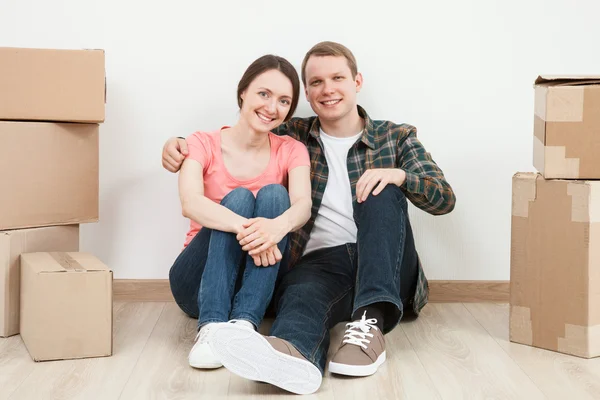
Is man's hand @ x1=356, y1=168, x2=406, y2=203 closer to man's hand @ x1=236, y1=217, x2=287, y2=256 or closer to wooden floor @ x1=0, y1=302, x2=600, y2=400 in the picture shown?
man's hand @ x1=236, y1=217, x2=287, y2=256

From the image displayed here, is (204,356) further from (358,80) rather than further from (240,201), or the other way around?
(358,80)

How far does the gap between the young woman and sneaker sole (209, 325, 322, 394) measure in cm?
18

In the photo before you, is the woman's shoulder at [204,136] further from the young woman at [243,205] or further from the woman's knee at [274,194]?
the woman's knee at [274,194]

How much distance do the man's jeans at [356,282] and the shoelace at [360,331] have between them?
4 cm

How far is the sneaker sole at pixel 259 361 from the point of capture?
5.03ft

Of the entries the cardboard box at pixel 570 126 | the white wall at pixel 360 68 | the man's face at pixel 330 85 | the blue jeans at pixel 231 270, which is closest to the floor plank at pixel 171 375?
the blue jeans at pixel 231 270

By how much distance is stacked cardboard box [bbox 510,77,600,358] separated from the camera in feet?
5.96

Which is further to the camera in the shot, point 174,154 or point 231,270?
point 174,154

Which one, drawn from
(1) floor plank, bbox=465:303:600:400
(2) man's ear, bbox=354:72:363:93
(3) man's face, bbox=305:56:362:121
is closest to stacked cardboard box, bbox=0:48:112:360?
(3) man's face, bbox=305:56:362:121

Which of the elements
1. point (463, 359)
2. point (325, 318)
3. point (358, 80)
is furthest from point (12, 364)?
point (358, 80)

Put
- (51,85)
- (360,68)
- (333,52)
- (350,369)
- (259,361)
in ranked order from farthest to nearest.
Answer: (360,68)
(333,52)
(51,85)
(350,369)
(259,361)

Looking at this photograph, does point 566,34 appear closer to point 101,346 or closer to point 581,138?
point 581,138

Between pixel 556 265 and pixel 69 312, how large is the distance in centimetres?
114

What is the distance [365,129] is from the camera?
2154 millimetres
